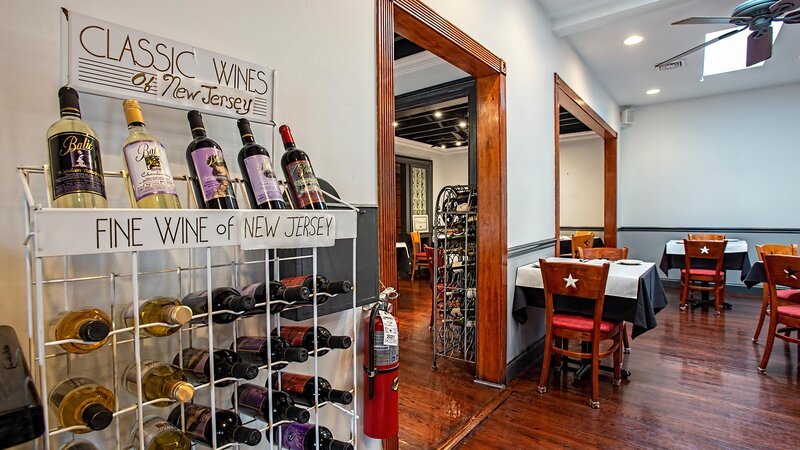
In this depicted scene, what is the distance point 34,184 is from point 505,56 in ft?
8.67

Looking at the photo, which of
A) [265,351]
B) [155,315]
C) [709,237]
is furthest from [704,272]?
[155,315]

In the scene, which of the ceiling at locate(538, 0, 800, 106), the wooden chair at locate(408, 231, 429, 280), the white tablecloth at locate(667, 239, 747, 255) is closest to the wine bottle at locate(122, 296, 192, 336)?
the ceiling at locate(538, 0, 800, 106)

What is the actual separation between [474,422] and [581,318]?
988 millimetres

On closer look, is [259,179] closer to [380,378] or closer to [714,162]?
[380,378]

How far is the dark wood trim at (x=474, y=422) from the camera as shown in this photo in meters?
2.07

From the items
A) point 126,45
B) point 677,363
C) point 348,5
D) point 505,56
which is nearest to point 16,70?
point 126,45

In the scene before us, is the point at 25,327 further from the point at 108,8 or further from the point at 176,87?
the point at 108,8

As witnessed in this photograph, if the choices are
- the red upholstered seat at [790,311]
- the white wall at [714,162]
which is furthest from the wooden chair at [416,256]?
the red upholstered seat at [790,311]

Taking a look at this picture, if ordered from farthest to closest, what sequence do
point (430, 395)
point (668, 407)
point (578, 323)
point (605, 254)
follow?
point (605, 254)
point (430, 395)
point (578, 323)
point (668, 407)

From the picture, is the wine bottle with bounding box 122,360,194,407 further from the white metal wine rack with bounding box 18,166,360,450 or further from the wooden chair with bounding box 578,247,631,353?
the wooden chair with bounding box 578,247,631,353

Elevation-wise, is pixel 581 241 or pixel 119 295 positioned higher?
pixel 119 295

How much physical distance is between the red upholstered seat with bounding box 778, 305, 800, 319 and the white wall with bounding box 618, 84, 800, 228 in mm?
3697

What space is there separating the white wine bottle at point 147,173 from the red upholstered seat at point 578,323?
2.46m

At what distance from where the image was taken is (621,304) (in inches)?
103
